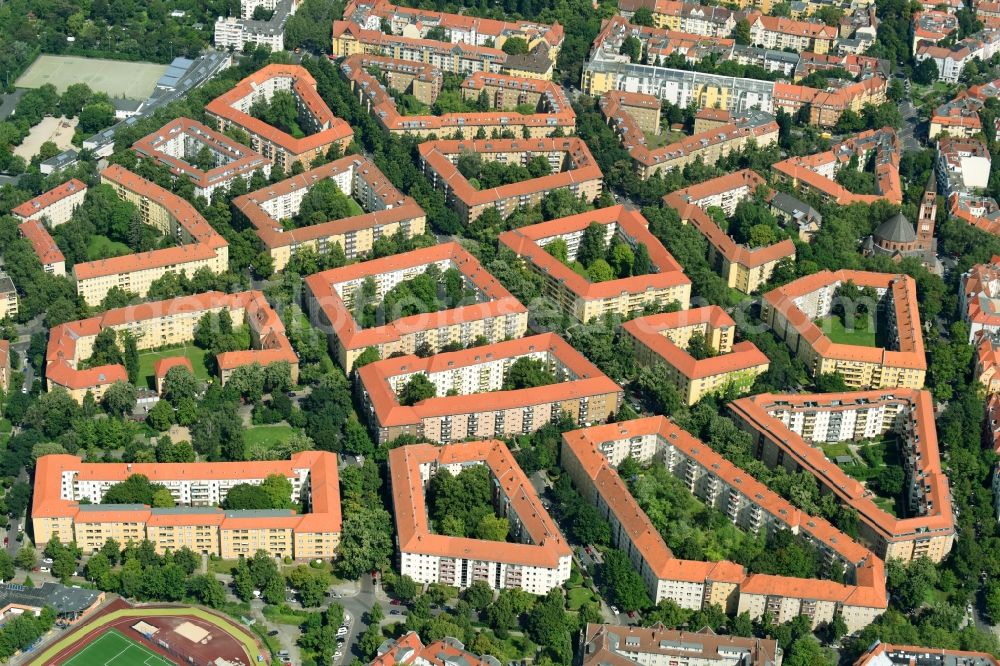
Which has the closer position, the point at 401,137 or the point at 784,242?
the point at 784,242

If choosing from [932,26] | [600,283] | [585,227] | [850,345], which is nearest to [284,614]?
[600,283]

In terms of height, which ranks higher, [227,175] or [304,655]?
[227,175]

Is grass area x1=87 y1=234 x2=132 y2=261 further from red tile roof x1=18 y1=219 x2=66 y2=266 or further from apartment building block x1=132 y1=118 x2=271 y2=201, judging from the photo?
apartment building block x1=132 y1=118 x2=271 y2=201

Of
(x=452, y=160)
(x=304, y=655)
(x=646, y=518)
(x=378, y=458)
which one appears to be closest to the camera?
(x=304, y=655)

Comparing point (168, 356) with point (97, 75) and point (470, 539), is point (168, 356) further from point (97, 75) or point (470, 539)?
point (97, 75)

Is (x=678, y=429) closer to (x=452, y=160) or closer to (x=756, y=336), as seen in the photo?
(x=756, y=336)

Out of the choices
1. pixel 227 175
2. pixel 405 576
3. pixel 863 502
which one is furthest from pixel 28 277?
pixel 863 502

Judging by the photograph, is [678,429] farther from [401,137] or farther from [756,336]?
[401,137]

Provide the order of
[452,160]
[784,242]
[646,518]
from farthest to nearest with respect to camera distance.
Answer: [452,160] → [784,242] → [646,518]
